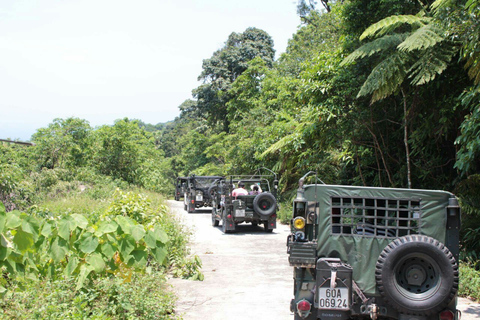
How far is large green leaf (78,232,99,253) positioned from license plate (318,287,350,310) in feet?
8.70

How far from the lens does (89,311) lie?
17.0 feet

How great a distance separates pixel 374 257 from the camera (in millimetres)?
5328

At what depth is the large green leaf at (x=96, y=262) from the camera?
17.7 feet

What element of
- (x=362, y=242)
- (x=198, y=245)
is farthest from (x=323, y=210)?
(x=198, y=245)

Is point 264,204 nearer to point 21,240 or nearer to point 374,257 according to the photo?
point 374,257

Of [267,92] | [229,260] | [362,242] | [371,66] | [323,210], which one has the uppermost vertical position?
[267,92]

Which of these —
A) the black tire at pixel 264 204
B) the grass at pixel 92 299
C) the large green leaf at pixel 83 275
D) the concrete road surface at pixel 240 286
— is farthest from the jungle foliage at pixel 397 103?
the large green leaf at pixel 83 275

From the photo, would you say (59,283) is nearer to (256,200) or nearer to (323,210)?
(323,210)

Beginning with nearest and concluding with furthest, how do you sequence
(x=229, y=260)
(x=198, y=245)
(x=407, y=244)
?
1. (x=407, y=244)
2. (x=229, y=260)
3. (x=198, y=245)

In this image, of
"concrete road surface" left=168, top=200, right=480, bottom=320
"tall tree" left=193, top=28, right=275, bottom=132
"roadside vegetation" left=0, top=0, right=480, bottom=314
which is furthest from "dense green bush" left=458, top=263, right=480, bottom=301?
"tall tree" left=193, top=28, right=275, bottom=132

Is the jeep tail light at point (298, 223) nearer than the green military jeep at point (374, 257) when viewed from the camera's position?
No

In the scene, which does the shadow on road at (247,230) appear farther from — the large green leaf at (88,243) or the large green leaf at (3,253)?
the large green leaf at (3,253)

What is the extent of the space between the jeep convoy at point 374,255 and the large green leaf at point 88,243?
89.6 inches

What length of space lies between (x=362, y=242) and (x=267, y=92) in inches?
945
